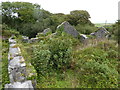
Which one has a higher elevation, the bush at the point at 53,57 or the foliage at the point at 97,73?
the bush at the point at 53,57

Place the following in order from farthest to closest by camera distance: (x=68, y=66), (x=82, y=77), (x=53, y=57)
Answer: (x=68, y=66) < (x=53, y=57) < (x=82, y=77)

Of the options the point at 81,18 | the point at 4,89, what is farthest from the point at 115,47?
the point at 81,18

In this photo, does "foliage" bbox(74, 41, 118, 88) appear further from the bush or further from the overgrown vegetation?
the bush

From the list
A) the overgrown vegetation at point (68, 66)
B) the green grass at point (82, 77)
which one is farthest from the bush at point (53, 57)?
the green grass at point (82, 77)

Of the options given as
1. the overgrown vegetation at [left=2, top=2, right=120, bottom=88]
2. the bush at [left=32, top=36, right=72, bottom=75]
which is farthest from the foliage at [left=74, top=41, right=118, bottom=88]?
the bush at [left=32, top=36, right=72, bottom=75]

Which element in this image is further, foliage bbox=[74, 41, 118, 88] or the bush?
the bush

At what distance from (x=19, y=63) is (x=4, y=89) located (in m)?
1.20

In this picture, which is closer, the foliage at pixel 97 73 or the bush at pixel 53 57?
the foliage at pixel 97 73

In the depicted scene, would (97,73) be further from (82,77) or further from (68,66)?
(68,66)

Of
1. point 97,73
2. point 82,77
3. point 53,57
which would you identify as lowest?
point 82,77

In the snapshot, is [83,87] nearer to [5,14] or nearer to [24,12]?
[24,12]

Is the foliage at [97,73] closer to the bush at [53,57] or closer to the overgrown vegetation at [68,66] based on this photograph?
the overgrown vegetation at [68,66]

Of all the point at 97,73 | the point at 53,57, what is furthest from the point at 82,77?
the point at 53,57

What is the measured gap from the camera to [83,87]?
426cm
